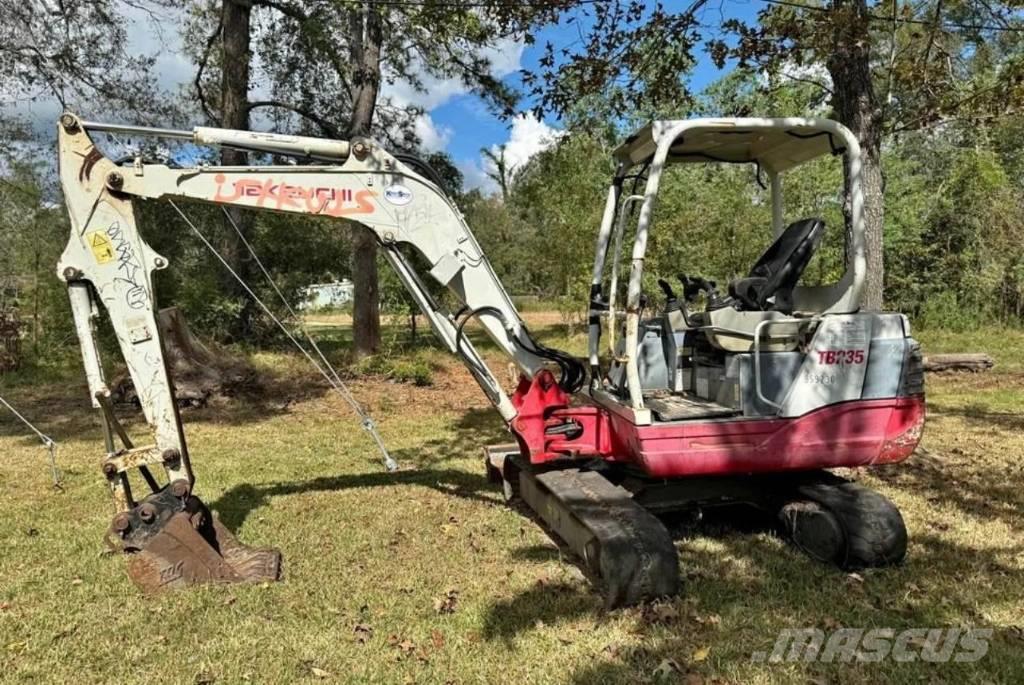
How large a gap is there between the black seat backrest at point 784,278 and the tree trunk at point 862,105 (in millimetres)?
1409

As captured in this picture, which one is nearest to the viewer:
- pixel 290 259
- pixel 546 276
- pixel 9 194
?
pixel 9 194

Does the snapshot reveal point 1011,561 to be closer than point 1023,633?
No

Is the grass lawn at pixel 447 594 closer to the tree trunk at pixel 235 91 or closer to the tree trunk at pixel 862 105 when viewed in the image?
the tree trunk at pixel 862 105

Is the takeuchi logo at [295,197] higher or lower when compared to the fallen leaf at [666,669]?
higher

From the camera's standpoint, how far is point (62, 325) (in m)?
13.8

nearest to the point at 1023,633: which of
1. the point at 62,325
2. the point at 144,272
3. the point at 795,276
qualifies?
the point at 795,276

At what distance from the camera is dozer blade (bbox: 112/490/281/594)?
161 inches

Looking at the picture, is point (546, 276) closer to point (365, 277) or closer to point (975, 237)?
point (365, 277)

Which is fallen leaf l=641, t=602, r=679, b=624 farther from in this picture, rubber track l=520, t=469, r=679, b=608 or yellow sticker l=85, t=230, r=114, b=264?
yellow sticker l=85, t=230, r=114, b=264

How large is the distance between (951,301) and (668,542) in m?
16.4

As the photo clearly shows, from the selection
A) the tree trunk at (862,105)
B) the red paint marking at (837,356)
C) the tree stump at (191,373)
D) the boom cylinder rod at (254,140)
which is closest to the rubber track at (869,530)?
the red paint marking at (837,356)

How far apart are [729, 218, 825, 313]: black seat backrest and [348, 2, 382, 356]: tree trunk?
8.06 meters

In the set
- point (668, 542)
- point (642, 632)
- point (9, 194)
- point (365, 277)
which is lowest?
point (642, 632)

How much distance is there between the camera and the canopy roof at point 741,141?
448 centimetres
